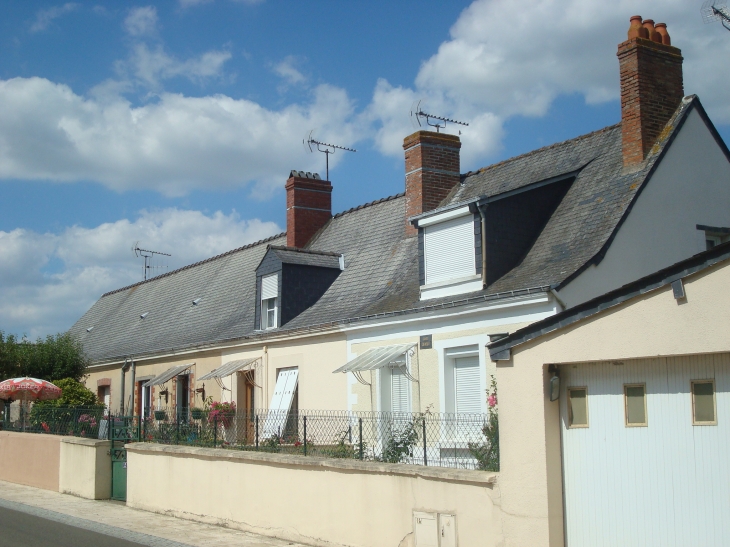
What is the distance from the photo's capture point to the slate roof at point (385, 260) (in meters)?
13.1

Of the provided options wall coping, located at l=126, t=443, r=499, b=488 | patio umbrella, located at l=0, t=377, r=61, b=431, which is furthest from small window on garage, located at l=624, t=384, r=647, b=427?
patio umbrella, located at l=0, t=377, r=61, b=431

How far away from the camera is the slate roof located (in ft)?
43.1

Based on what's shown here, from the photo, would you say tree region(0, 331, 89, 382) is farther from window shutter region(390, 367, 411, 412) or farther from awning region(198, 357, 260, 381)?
window shutter region(390, 367, 411, 412)

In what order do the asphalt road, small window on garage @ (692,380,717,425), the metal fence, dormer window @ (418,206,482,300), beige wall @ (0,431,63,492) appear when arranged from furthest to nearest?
beige wall @ (0,431,63,492)
dormer window @ (418,206,482,300)
the asphalt road
the metal fence
small window on garage @ (692,380,717,425)

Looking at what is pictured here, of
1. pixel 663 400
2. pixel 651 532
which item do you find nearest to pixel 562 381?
pixel 663 400

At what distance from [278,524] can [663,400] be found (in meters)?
5.69

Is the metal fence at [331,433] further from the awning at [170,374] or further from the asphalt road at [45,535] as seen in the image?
the awning at [170,374]

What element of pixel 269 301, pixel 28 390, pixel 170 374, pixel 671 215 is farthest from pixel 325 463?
pixel 28 390

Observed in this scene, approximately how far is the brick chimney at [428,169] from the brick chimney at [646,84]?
4723 mm

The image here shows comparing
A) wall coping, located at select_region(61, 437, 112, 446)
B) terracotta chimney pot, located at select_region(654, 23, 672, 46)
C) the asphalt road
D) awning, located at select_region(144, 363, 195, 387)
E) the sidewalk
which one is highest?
terracotta chimney pot, located at select_region(654, 23, 672, 46)

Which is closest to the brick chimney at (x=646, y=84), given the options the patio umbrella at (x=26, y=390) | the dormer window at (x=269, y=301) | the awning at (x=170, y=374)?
the dormer window at (x=269, y=301)

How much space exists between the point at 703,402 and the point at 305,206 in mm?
16429

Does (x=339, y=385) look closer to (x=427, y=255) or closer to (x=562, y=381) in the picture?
(x=427, y=255)

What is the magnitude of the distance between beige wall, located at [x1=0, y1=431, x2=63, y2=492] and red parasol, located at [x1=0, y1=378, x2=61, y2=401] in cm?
145
